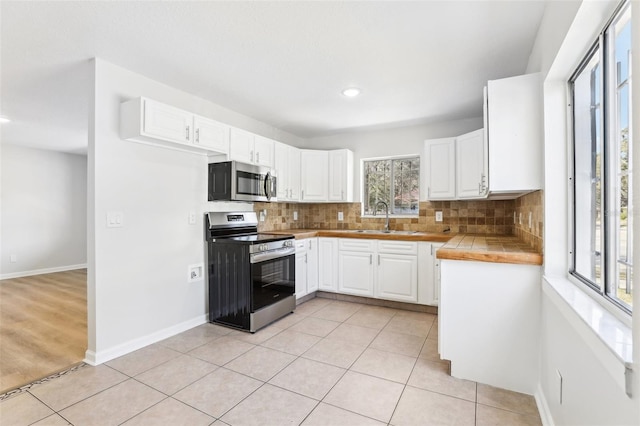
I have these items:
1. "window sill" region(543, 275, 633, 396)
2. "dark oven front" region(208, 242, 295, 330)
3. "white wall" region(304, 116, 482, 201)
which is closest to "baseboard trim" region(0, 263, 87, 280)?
"dark oven front" region(208, 242, 295, 330)

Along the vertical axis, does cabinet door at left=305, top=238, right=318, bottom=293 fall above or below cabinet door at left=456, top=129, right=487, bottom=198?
below

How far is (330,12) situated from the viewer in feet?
6.02

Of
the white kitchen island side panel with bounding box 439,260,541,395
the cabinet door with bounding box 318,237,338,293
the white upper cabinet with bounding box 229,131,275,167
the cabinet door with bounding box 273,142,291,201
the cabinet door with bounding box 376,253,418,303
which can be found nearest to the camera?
the white kitchen island side panel with bounding box 439,260,541,395

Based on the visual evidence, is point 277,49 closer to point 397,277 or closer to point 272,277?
point 272,277

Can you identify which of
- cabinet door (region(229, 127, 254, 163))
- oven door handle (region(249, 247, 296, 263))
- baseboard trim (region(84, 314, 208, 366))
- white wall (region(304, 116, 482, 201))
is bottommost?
baseboard trim (region(84, 314, 208, 366))

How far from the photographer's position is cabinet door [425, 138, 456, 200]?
363 cm

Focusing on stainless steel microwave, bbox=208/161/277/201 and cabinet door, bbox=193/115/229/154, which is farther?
stainless steel microwave, bbox=208/161/277/201

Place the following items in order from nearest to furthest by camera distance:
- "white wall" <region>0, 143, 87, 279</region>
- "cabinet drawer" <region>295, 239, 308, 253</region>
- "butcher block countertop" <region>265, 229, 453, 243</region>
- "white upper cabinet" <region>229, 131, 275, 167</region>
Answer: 1. "white upper cabinet" <region>229, 131, 275, 167</region>
2. "butcher block countertop" <region>265, 229, 453, 243</region>
3. "cabinet drawer" <region>295, 239, 308, 253</region>
4. "white wall" <region>0, 143, 87, 279</region>

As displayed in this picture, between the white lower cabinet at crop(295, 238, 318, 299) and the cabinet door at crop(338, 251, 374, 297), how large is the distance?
319mm

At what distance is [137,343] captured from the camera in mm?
2590

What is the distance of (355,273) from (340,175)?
139cm

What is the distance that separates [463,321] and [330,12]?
2112 mm

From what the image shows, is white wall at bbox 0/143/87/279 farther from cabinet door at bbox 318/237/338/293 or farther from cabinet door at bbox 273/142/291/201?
cabinet door at bbox 318/237/338/293

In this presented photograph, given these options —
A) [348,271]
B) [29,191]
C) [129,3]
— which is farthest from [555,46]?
[29,191]
